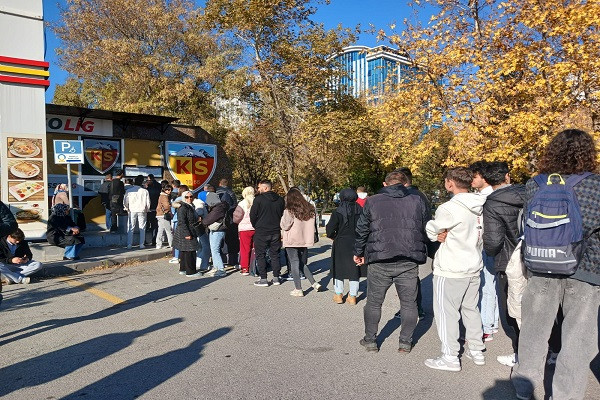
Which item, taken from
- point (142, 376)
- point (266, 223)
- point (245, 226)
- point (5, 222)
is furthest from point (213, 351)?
point (245, 226)

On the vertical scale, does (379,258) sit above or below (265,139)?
below

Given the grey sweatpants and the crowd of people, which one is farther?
the grey sweatpants

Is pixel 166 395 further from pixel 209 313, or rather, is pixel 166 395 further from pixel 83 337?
pixel 209 313

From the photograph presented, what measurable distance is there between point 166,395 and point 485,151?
420 inches

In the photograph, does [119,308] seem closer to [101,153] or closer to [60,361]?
[60,361]

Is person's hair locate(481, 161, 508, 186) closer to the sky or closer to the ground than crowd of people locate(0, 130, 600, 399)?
closer to the sky

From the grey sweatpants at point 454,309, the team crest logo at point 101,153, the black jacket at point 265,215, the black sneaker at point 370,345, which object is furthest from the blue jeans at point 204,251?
the team crest logo at point 101,153

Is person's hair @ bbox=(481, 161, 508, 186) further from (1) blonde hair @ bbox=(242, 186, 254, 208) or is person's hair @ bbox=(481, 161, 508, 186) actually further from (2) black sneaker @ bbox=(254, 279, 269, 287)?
(1) blonde hair @ bbox=(242, 186, 254, 208)

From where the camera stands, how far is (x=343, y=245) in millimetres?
6625

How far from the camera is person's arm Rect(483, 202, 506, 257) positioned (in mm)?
4098

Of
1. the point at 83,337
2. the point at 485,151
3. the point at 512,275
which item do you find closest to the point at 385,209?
the point at 512,275

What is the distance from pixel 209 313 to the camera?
247 inches

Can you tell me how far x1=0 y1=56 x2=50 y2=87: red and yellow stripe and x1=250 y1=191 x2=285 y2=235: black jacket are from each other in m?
6.67

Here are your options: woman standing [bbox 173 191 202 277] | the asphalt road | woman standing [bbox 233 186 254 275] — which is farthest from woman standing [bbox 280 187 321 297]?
woman standing [bbox 173 191 202 277]
